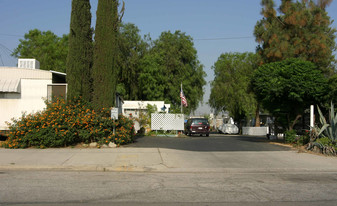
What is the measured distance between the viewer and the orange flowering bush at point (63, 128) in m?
15.0

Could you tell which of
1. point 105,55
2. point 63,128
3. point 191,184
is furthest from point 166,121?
point 191,184

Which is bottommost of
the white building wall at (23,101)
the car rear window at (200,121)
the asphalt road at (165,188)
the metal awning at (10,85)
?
the asphalt road at (165,188)

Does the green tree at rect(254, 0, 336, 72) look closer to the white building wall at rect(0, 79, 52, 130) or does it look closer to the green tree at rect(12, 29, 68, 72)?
the white building wall at rect(0, 79, 52, 130)

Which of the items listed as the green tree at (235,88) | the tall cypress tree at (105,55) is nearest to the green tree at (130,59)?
the green tree at (235,88)

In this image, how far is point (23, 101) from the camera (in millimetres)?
17609

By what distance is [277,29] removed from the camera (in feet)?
89.4

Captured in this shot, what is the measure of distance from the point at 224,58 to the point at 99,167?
145 feet

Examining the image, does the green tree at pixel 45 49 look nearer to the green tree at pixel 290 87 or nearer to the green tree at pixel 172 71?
the green tree at pixel 172 71

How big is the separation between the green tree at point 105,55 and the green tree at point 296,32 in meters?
14.2

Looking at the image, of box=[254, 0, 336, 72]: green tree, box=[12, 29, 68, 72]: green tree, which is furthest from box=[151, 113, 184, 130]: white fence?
box=[12, 29, 68, 72]: green tree

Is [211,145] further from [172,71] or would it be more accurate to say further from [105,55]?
[172,71]

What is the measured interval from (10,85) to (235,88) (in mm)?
32777

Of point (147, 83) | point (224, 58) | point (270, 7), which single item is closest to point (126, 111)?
point (147, 83)

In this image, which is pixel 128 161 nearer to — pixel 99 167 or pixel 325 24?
pixel 99 167
